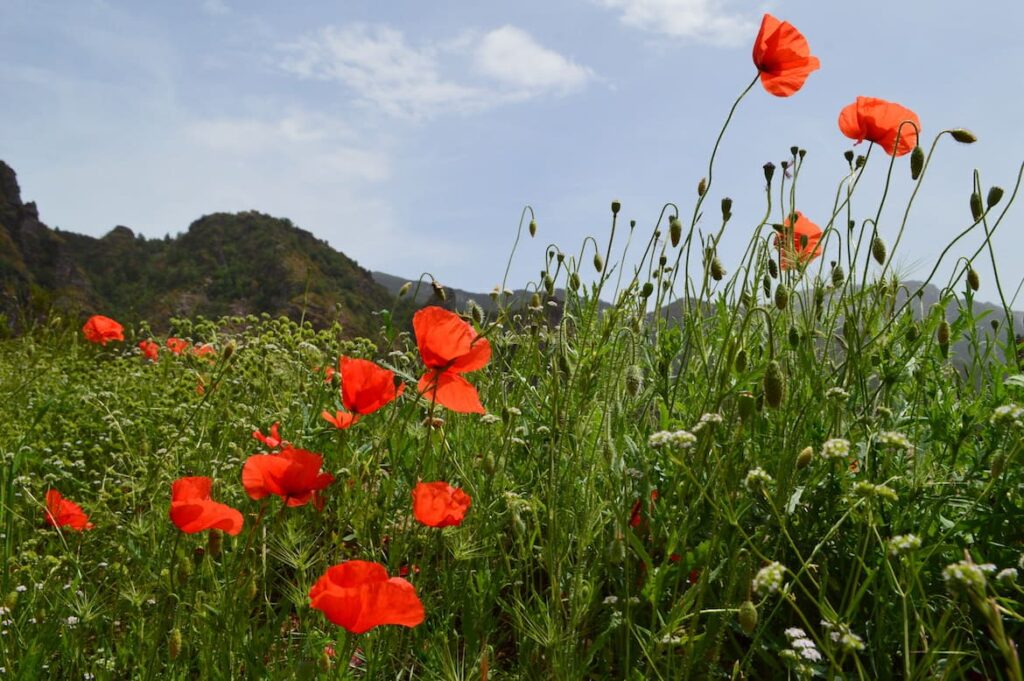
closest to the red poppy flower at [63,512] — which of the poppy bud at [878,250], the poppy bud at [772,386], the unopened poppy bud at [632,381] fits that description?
the unopened poppy bud at [632,381]

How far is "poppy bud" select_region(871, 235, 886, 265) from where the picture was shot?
2172 millimetres

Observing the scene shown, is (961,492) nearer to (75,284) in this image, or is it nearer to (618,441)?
(618,441)

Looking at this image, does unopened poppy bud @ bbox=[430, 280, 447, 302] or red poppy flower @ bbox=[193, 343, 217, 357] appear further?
red poppy flower @ bbox=[193, 343, 217, 357]

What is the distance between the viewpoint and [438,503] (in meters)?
1.63

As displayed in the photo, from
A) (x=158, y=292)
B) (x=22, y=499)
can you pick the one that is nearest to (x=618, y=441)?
(x=22, y=499)

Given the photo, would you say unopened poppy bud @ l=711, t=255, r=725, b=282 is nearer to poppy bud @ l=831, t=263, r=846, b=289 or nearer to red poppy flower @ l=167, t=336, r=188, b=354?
poppy bud @ l=831, t=263, r=846, b=289

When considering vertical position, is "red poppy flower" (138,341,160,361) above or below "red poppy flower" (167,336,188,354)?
below

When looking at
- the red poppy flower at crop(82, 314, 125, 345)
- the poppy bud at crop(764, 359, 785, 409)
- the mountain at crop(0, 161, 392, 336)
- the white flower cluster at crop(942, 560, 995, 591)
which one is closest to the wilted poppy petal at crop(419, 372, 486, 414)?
the poppy bud at crop(764, 359, 785, 409)

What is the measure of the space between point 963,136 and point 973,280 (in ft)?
1.66

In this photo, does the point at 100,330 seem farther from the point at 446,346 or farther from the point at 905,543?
the point at 905,543

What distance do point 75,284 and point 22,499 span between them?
44.4 meters

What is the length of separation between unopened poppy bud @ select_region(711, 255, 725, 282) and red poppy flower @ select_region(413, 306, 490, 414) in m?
0.78

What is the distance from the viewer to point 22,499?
280cm

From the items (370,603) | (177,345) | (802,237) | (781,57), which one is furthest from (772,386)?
(177,345)
